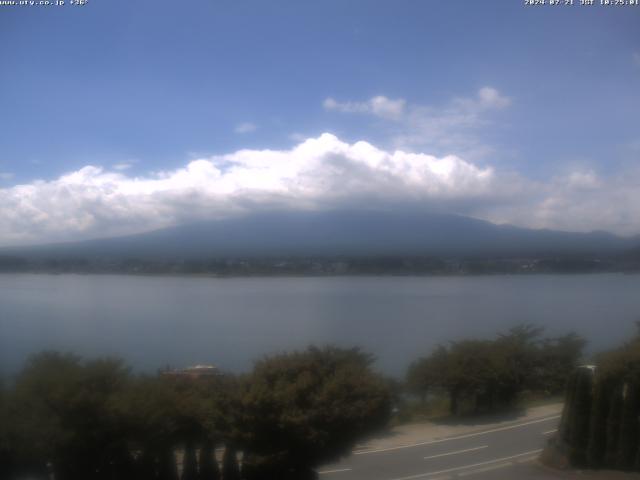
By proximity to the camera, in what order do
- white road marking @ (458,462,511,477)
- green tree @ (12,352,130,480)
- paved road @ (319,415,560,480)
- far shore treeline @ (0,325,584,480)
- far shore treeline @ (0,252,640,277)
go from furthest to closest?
far shore treeline @ (0,252,640,277) → white road marking @ (458,462,511,477) → paved road @ (319,415,560,480) → far shore treeline @ (0,325,584,480) → green tree @ (12,352,130,480)

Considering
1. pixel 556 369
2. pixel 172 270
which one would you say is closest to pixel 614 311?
pixel 556 369

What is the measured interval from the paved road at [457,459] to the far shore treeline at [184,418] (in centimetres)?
96

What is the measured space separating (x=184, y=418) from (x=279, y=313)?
52.4 feet

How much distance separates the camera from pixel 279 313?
25.5m

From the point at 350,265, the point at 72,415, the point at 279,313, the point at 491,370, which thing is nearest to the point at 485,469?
the point at 72,415

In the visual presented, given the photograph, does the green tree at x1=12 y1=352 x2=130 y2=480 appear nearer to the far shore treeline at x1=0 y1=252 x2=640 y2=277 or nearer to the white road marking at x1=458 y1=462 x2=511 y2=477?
the white road marking at x1=458 y1=462 x2=511 y2=477

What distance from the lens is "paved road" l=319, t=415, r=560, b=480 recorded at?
35.2 ft

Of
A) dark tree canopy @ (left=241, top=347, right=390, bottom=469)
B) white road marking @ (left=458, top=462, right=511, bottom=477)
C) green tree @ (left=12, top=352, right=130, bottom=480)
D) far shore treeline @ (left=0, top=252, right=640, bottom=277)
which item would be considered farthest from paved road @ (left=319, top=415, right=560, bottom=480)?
far shore treeline @ (left=0, top=252, right=640, bottom=277)

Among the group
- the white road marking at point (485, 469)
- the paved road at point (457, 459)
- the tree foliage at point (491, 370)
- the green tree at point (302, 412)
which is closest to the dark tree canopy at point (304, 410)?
the green tree at point (302, 412)

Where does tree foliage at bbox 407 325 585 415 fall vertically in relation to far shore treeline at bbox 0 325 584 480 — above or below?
below

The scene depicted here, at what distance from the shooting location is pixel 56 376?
8.70 meters

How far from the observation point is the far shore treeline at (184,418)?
8.05 m

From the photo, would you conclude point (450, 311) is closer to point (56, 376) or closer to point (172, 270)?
point (172, 270)

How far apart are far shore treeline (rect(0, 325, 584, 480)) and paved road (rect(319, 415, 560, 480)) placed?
0.96m
